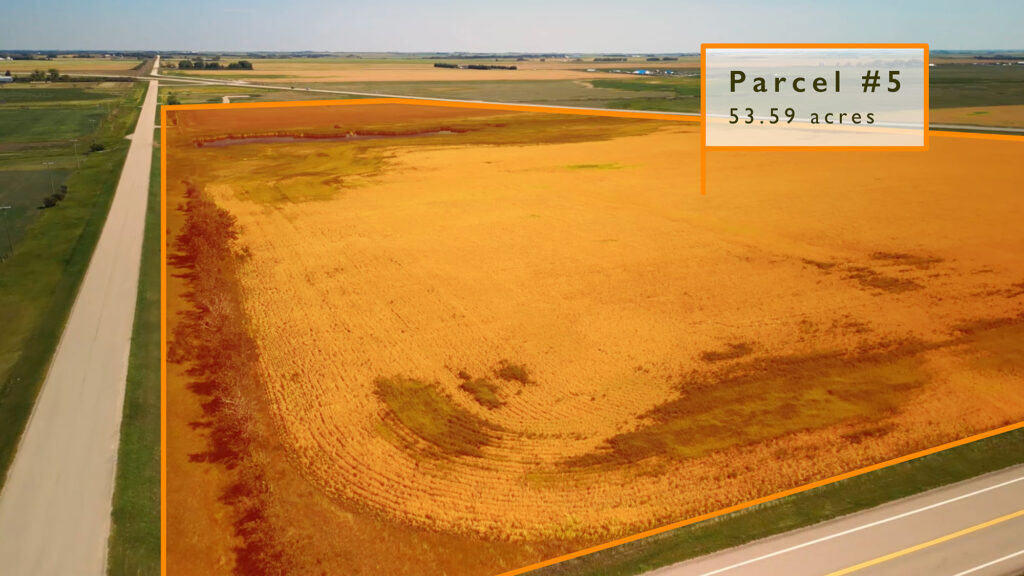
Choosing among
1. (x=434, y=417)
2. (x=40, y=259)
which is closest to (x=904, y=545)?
(x=434, y=417)

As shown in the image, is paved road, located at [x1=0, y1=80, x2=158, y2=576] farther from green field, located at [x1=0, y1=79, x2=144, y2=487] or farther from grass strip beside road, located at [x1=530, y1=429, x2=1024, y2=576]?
grass strip beside road, located at [x1=530, y1=429, x2=1024, y2=576]

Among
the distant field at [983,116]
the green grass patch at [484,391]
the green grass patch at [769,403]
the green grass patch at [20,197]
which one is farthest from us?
the distant field at [983,116]

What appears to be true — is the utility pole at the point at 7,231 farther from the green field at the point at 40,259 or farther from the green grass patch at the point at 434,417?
the green grass patch at the point at 434,417

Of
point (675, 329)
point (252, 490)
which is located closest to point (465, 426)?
point (252, 490)

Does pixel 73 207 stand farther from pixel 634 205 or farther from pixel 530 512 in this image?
pixel 530 512

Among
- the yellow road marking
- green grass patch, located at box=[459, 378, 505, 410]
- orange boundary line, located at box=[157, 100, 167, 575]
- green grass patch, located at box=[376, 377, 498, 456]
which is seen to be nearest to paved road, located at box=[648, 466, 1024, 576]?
the yellow road marking

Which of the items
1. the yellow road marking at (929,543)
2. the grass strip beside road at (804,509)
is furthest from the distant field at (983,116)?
the yellow road marking at (929,543)

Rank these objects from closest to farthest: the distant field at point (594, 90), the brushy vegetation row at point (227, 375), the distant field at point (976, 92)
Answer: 1. the brushy vegetation row at point (227, 375)
2. the distant field at point (976, 92)
3. the distant field at point (594, 90)
